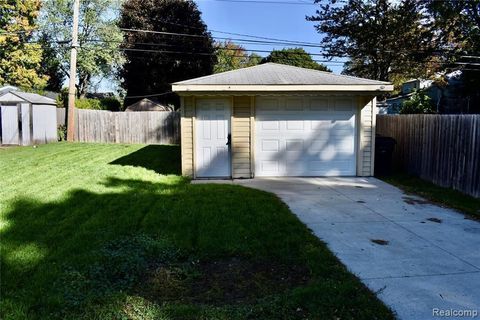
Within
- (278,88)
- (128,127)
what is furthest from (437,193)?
(128,127)

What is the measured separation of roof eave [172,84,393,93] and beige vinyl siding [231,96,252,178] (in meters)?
0.56

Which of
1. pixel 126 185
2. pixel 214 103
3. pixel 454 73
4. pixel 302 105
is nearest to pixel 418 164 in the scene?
pixel 302 105

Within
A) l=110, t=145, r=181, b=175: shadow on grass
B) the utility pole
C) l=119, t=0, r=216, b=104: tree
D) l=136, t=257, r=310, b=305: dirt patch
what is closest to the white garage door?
l=110, t=145, r=181, b=175: shadow on grass

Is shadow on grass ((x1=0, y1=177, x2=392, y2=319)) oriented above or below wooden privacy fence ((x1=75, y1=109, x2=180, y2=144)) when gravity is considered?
below

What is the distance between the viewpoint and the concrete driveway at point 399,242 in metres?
3.62

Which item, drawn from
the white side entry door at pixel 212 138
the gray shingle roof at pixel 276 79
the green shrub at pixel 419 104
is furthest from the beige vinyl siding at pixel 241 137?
the green shrub at pixel 419 104

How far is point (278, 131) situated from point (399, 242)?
527cm

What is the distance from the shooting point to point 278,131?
32.7 feet

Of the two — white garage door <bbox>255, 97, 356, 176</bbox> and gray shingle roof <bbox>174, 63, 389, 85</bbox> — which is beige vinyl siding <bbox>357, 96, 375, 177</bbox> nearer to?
white garage door <bbox>255, 97, 356, 176</bbox>

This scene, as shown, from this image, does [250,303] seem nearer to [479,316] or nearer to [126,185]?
[479,316]

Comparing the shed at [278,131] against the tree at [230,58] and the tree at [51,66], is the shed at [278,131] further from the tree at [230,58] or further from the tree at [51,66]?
the tree at [230,58]

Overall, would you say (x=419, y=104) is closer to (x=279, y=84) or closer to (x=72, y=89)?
(x=279, y=84)

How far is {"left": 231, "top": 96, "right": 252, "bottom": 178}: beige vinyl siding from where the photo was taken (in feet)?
31.9

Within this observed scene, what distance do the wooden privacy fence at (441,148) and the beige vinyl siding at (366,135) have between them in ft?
4.04
